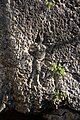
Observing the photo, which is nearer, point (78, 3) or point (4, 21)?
point (4, 21)

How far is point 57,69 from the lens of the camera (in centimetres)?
165

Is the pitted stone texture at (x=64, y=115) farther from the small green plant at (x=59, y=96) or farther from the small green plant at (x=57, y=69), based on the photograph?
the small green plant at (x=57, y=69)

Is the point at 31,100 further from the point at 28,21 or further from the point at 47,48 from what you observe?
the point at 28,21

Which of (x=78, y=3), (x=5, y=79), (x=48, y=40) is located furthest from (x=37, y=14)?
(x=5, y=79)

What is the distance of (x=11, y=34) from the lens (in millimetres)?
1582

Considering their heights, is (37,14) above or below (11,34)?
above

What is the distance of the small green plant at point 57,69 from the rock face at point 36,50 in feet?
0.07

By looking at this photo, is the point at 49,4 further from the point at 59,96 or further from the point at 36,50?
the point at 59,96

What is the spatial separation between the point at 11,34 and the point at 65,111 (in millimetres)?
556

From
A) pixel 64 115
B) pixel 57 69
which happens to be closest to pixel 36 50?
pixel 57 69

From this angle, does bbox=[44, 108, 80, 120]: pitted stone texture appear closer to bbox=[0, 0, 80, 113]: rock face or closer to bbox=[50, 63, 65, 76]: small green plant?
bbox=[0, 0, 80, 113]: rock face

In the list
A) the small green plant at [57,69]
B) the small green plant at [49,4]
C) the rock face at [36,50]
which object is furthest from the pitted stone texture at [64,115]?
the small green plant at [49,4]

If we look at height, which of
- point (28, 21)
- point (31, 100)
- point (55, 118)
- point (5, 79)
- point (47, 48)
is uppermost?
point (28, 21)

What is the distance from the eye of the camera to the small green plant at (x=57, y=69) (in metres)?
1.64
